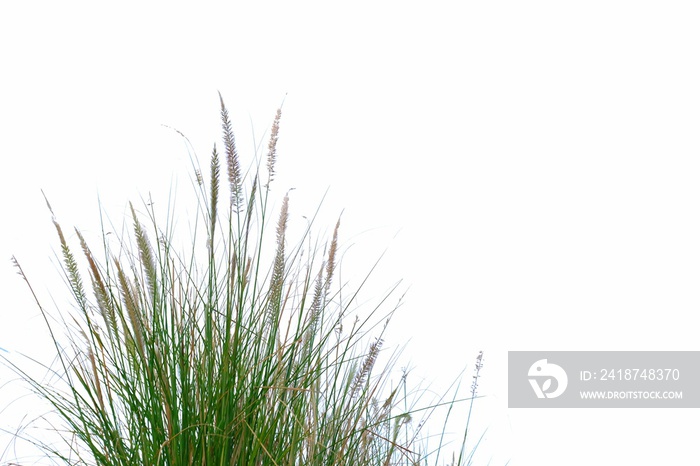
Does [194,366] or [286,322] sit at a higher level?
[286,322]

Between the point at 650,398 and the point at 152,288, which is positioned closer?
the point at 152,288

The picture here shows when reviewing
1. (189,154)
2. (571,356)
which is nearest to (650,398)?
(571,356)

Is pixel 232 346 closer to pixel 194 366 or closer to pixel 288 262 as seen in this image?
pixel 194 366

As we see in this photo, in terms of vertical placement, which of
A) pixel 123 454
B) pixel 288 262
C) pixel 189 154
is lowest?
pixel 123 454

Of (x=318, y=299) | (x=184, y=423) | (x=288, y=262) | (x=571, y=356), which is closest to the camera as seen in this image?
(x=184, y=423)

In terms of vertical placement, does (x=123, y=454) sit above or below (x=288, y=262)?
below

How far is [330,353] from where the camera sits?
1354mm

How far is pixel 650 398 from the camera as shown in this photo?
4.07m

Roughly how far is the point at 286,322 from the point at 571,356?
2.75 m

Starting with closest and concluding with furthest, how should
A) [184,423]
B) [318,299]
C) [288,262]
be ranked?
[184,423] < [318,299] < [288,262]

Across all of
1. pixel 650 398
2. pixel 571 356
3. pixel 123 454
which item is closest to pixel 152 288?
pixel 123 454

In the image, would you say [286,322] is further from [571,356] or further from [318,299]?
[571,356]

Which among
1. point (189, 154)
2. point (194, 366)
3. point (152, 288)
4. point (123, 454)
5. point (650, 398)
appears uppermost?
point (650, 398)

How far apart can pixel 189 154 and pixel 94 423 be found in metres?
0.46
